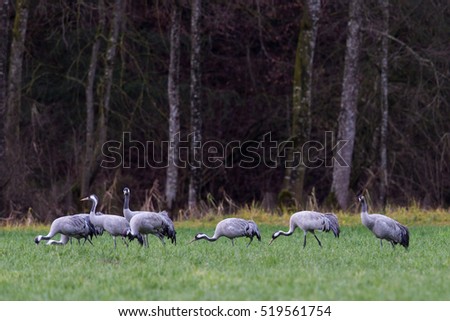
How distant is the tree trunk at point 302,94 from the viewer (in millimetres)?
27156

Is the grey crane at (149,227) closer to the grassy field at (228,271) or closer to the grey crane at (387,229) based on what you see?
the grassy field at (228,271)

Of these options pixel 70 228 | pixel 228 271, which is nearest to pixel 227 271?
pixel 228 271

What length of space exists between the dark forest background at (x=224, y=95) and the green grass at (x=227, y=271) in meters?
11.5

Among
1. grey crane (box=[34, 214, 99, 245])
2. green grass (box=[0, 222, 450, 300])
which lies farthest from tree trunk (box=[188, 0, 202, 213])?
grey crane (box=[34, 214, 99, 245])

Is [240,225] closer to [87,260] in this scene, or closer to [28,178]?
[87,260]

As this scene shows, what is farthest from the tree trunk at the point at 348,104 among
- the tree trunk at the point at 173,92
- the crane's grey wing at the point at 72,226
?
the crane's grey wing at the point at 72,226

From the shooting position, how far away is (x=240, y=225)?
17.8 m

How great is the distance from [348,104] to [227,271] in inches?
613

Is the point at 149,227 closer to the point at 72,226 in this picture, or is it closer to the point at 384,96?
the point at 72,226

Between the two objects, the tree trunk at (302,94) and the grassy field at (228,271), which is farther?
the tree trunk at (302,94)

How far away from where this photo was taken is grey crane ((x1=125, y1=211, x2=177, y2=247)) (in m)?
17.0

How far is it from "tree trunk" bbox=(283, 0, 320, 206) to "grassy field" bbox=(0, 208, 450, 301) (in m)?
8.17

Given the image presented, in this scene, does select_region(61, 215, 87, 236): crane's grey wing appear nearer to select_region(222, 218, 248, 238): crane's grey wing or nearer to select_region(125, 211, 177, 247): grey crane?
select_region(125, 211, 177, 247): grey crane

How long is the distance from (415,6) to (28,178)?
11.7 metres
